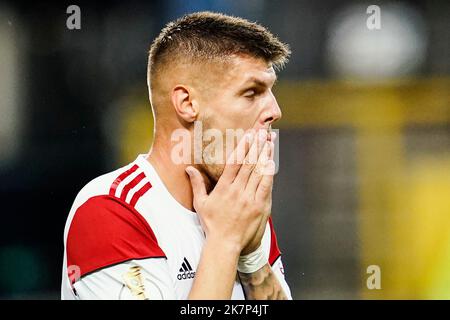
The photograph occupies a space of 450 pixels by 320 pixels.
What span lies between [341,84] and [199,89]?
2.87m

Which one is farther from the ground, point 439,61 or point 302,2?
point 302,2

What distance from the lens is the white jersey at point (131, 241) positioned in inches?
102

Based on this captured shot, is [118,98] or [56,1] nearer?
[56,1]

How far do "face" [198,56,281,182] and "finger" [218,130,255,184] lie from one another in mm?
40

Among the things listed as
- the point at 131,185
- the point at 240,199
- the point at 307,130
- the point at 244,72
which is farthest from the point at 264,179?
the point at 307,130

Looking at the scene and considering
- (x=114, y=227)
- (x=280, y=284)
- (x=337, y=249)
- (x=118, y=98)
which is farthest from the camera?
(x=337, y=249)

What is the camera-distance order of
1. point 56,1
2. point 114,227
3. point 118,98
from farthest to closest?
point 118,98 < point 56,1 < point 114,227

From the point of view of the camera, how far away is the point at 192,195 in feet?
9.85

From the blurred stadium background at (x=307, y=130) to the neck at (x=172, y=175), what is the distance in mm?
1800

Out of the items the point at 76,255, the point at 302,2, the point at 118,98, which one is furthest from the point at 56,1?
the point at 76,255

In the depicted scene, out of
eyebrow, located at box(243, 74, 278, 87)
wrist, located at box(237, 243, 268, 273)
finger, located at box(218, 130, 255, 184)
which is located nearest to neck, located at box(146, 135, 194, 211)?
finger, located at box(218, 130, 255, 184)

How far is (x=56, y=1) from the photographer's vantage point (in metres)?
4.75

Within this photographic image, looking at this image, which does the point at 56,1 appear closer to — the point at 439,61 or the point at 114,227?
the point at 114,227

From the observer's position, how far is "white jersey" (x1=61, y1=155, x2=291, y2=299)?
2598 mm
